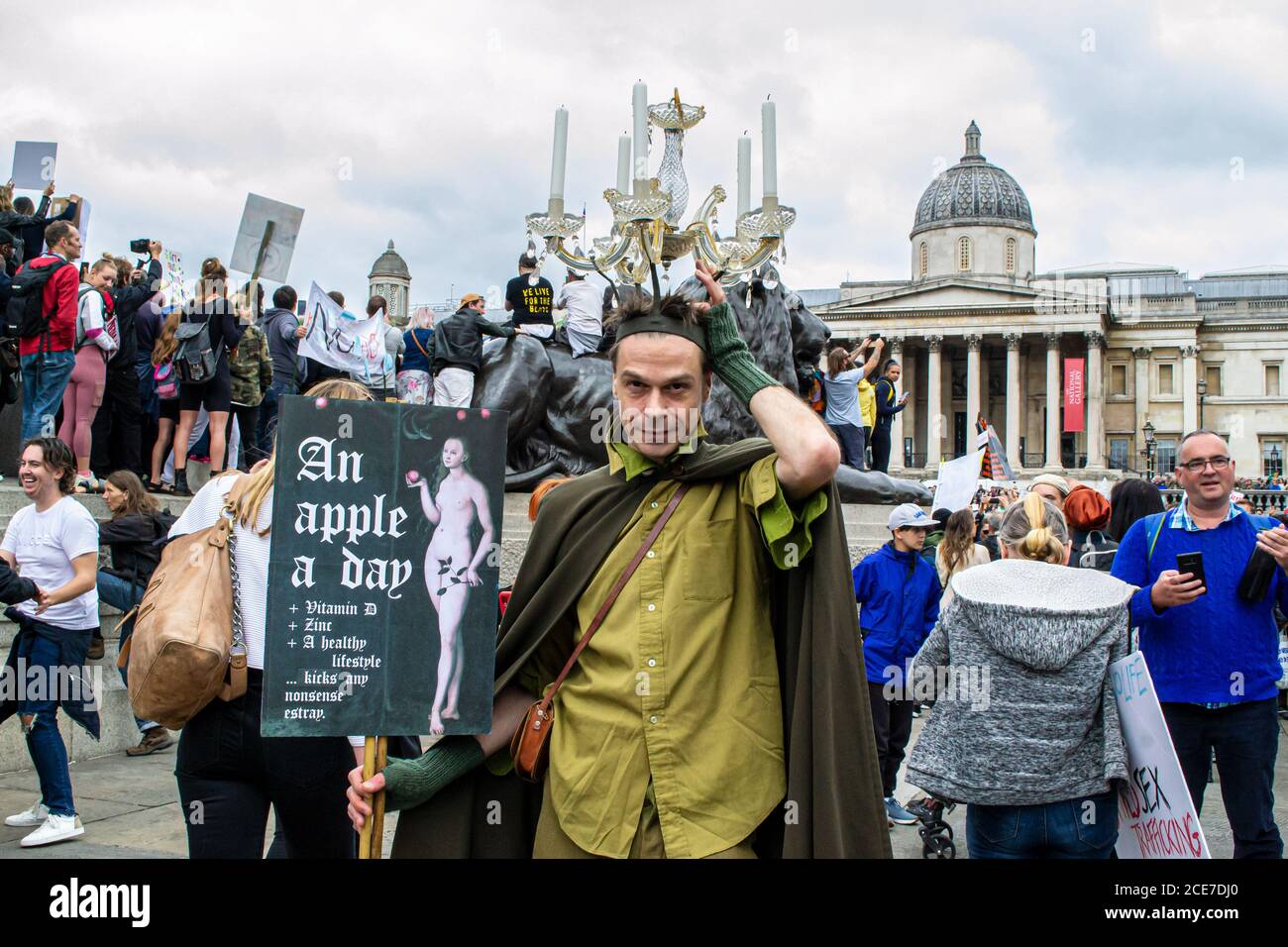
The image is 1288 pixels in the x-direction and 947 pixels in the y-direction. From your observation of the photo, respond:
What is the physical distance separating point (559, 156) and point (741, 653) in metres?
5.85

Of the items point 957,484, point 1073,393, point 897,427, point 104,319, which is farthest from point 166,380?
point 897,427

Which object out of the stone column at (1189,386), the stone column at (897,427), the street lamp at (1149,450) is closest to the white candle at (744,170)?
the street lamp at (1149,450)

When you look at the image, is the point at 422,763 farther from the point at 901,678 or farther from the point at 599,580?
the point at 901,678

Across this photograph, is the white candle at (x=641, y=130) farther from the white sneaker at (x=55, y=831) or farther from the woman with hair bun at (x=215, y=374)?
the white sneaker at (x=55, y=831)

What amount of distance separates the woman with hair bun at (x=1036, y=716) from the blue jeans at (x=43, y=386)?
22.0 feet

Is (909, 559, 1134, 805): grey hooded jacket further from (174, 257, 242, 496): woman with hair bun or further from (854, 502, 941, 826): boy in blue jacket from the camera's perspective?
(174, 257, 242, 496): woman with hair bun

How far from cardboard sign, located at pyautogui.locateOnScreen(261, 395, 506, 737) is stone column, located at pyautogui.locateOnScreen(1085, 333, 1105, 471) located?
7390 cm

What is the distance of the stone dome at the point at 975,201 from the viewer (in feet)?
248

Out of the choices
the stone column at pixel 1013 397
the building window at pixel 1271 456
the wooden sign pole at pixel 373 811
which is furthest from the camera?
the building window at pixel 1271 456

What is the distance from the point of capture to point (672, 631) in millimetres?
2373

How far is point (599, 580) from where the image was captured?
2492 mm

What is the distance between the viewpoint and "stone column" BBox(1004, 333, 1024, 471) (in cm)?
7062

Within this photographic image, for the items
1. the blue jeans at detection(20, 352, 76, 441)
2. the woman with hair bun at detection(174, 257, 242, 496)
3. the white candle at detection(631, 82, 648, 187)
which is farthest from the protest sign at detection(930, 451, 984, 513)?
the blue jeans at detection(20, 352, 76, 441)
